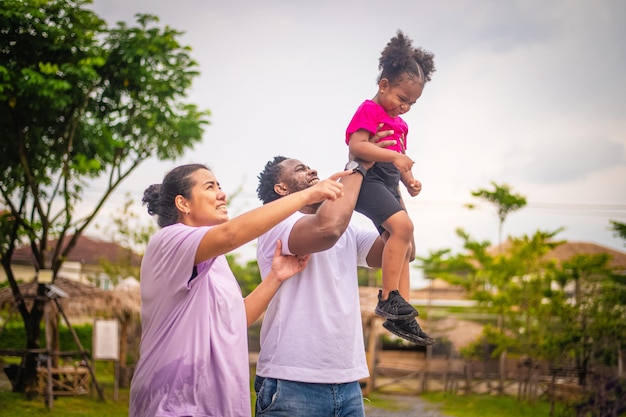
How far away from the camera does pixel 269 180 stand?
9.14 feet

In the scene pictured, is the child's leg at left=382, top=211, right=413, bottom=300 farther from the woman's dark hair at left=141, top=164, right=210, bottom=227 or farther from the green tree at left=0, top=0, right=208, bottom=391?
the green tree at left=0, top=0, right=208, bottom=391

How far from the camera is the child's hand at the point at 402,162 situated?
226cm

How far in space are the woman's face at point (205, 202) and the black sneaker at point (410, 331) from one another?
643 mm

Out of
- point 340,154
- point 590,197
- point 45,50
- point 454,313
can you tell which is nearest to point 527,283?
point 454,313

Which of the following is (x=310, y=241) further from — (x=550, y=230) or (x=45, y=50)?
(x=550, y=230)

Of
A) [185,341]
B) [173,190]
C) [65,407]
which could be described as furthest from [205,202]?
[65,407]

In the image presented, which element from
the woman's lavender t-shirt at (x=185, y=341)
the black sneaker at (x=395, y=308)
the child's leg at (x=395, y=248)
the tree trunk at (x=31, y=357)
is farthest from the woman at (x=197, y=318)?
the tree trunk at (x=31, y=357)

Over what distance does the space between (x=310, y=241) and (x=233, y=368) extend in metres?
0.45

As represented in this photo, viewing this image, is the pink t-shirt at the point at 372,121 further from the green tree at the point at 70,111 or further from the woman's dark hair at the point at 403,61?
the green tree at the point at 70,111

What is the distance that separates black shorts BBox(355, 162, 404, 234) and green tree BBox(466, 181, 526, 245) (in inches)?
626

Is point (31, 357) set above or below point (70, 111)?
below

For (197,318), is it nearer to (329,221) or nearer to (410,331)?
(329,221)

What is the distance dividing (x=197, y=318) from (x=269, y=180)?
79 centimetres

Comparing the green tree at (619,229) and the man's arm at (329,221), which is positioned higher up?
the green tree at (619,229)
